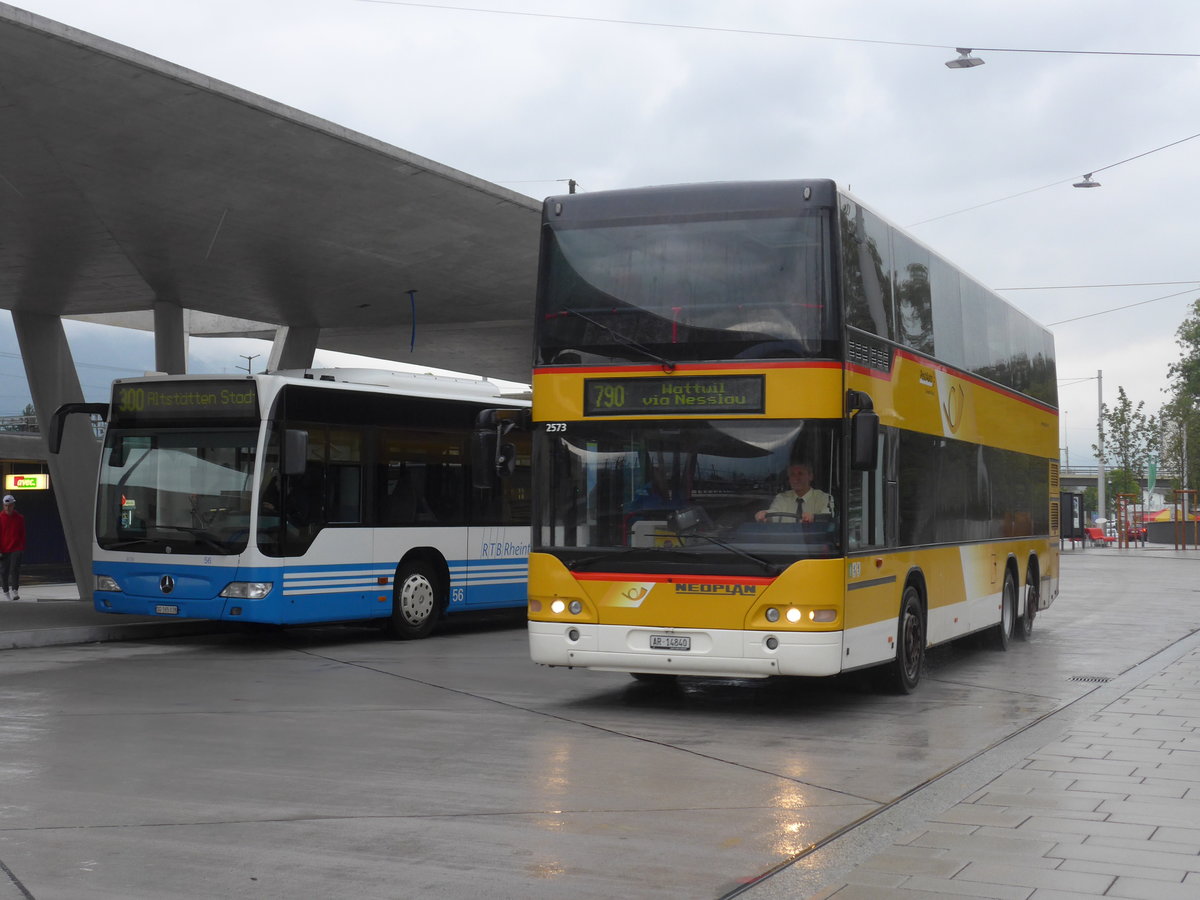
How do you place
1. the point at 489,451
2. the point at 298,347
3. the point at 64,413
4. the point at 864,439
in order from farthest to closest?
the point at 298,347 → the point at 64,413 → the point at 489,451 → the point at 864,439

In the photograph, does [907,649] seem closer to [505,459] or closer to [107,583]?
[505,459]

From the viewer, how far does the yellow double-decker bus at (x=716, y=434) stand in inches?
424

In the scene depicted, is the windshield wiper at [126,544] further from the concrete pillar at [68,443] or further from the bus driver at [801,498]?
the bus driver at [801,498]

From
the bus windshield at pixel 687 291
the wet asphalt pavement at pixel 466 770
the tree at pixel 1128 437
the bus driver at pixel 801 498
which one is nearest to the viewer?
the wet asphalt pavement at pixel 466 770

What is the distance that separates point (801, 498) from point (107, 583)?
8931 mm

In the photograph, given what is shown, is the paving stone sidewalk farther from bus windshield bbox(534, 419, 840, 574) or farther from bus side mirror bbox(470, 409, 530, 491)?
bus side mirror bbox(470, 409, 530, 491)

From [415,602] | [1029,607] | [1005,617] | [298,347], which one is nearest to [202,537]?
[415,602]

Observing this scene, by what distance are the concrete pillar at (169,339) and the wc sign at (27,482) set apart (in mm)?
11187

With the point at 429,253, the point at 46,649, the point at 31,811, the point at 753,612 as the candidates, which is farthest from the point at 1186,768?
the point at 429,253

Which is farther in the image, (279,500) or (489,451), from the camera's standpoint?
(279,500)

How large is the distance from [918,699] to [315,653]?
6.91 m

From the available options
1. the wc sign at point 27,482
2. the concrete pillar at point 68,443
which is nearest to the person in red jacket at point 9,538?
the concrete pillar at point 68,443

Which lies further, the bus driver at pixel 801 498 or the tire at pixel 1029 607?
the tire at pixel 1029 607

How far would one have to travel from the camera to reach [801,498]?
10.8 meters
